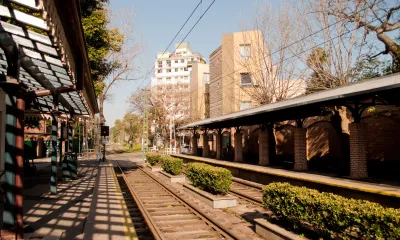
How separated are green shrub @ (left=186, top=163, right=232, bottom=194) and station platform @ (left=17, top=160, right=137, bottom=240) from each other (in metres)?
3.08

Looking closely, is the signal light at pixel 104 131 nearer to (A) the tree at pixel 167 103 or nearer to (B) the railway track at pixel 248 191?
(B) the railway track at pixel 248 191

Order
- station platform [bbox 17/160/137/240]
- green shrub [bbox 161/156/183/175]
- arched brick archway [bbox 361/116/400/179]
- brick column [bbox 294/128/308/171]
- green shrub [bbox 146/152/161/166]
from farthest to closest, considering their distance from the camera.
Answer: green shrub [bbox 146/152/161/166] → green shrub [bbox 161/156/183/175] → brick column [bbox 294/128/308/171] → arched brick archway [bbox 361/116/400/179] → station platform [bbox 17/160/137/240]

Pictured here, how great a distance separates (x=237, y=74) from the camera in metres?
37.0

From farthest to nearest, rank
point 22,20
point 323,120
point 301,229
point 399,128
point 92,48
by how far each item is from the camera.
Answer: point 92,48
point 323,120
point 399,128
point 301,229
point 22,20

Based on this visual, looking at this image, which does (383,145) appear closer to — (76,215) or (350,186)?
(350,186)

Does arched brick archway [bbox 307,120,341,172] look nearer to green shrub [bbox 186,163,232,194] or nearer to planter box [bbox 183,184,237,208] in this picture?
green shrub [bbox 186,163,232,194]

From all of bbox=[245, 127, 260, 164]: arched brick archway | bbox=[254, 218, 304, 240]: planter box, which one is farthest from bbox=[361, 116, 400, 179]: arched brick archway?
bbox=[245, 127, 260, 164]: arched brick archway

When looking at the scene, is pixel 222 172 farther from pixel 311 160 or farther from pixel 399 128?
pixel 311 160

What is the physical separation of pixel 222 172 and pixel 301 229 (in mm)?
4831

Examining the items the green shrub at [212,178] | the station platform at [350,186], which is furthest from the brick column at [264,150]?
the green shrub at [212,178]

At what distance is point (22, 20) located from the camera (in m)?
5.11

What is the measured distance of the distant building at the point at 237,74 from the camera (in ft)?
88.8

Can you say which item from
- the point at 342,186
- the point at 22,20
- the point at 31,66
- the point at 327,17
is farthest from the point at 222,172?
the point at 327,17

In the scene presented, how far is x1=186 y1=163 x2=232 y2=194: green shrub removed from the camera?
11.6 metres
